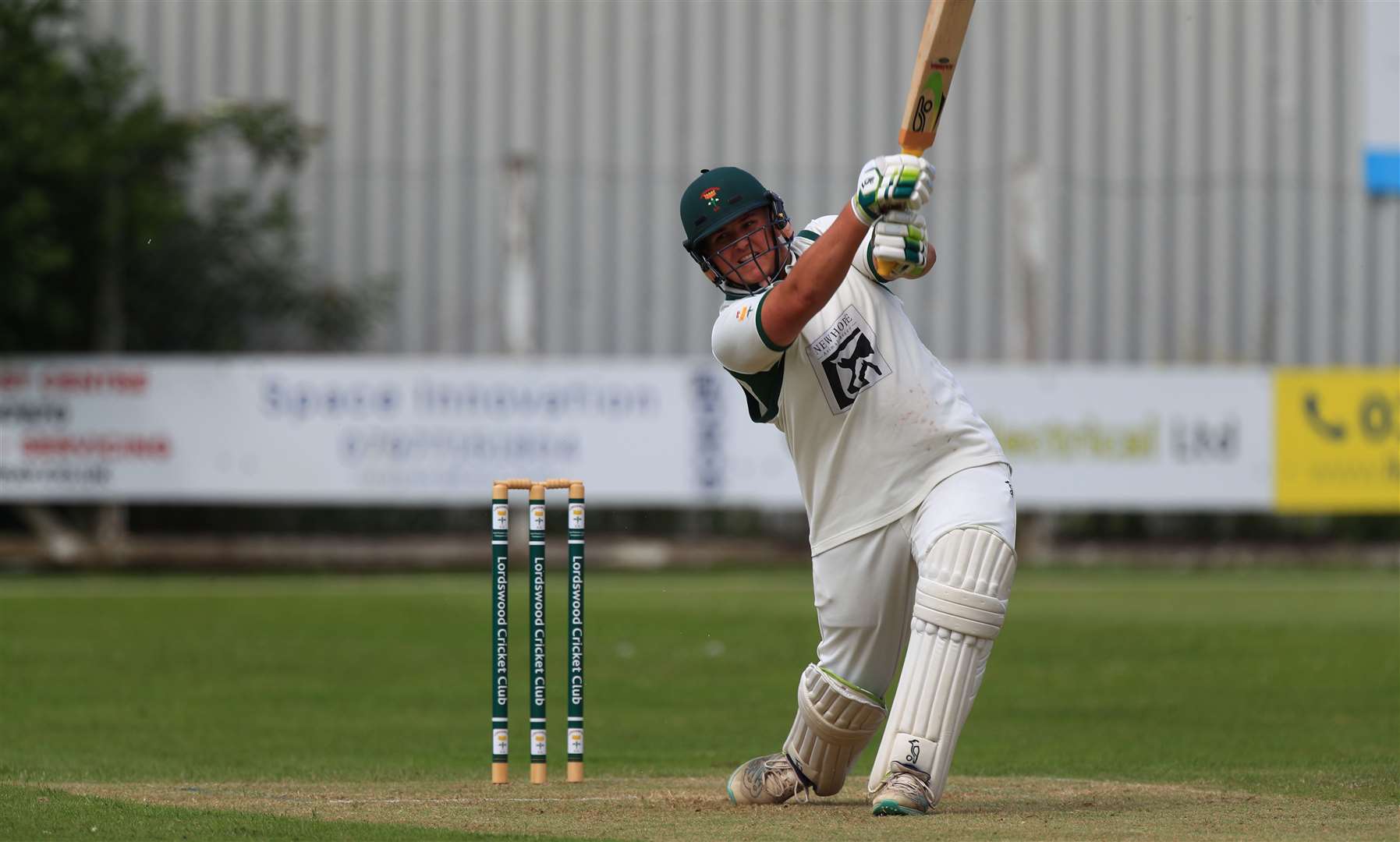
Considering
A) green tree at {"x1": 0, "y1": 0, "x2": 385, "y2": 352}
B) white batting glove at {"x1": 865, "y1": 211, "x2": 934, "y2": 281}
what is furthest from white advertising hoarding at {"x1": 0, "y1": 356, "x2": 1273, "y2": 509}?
white batting glove at {"x1": 865, "y1": 211, "x2": 934, "y2": 281}

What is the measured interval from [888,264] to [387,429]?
43.0ft

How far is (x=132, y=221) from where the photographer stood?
65.1 feet

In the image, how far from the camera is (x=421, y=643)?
13000 millimetres

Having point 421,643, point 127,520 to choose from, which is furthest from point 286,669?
point 127,520

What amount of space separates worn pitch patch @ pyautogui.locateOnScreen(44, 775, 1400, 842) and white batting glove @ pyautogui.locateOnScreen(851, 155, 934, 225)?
166cm

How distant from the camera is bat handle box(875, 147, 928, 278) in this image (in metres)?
5.66

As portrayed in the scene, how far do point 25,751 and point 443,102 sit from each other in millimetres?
Answer: 15129

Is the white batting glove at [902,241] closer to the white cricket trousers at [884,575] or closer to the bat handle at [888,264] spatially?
the bat handle at [888,264]

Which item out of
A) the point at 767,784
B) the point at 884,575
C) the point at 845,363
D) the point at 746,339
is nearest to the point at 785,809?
the point at 767,784

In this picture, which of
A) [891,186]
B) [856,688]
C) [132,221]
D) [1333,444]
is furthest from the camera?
[132,221]

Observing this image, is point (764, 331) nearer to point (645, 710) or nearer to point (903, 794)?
point (903, 794)

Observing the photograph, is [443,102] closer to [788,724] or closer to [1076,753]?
[788,724]

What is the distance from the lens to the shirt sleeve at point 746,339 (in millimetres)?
5539

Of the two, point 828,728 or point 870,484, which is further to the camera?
point 828,728
